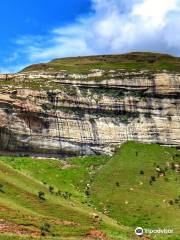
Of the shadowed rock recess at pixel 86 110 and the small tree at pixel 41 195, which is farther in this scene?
the shadowed rock recess at pixel 86 110

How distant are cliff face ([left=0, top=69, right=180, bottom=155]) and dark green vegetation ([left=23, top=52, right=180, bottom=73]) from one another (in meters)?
4.32

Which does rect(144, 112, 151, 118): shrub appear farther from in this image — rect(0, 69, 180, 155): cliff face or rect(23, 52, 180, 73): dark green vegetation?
rect(23, 52, 180, 73): dark green vegetation

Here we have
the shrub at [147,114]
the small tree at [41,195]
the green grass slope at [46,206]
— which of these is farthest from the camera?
the shrub at [147,114]

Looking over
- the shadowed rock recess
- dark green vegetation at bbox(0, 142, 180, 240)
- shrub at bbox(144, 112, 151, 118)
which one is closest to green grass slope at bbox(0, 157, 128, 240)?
dark green vegetation at bbox(0, 142, 180, 240)

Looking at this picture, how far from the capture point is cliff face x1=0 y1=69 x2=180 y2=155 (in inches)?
3273

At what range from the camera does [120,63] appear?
10744 centimetres

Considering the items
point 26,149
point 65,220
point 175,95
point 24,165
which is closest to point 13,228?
point 65,220

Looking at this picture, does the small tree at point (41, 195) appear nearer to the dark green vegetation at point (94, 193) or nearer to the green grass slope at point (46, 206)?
the dark green vegetation at point (94, 193)

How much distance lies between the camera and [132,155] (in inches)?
3297

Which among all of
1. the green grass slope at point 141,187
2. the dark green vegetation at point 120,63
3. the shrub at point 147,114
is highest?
the dark green vegetation at point 120,63

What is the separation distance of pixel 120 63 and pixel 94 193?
1679 inches

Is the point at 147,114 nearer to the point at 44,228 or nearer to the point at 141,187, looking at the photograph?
the point at 141,187

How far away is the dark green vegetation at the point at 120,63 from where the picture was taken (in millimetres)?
102188

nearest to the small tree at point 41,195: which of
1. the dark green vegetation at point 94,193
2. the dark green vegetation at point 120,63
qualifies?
the dark green vegetation at point 94,193
